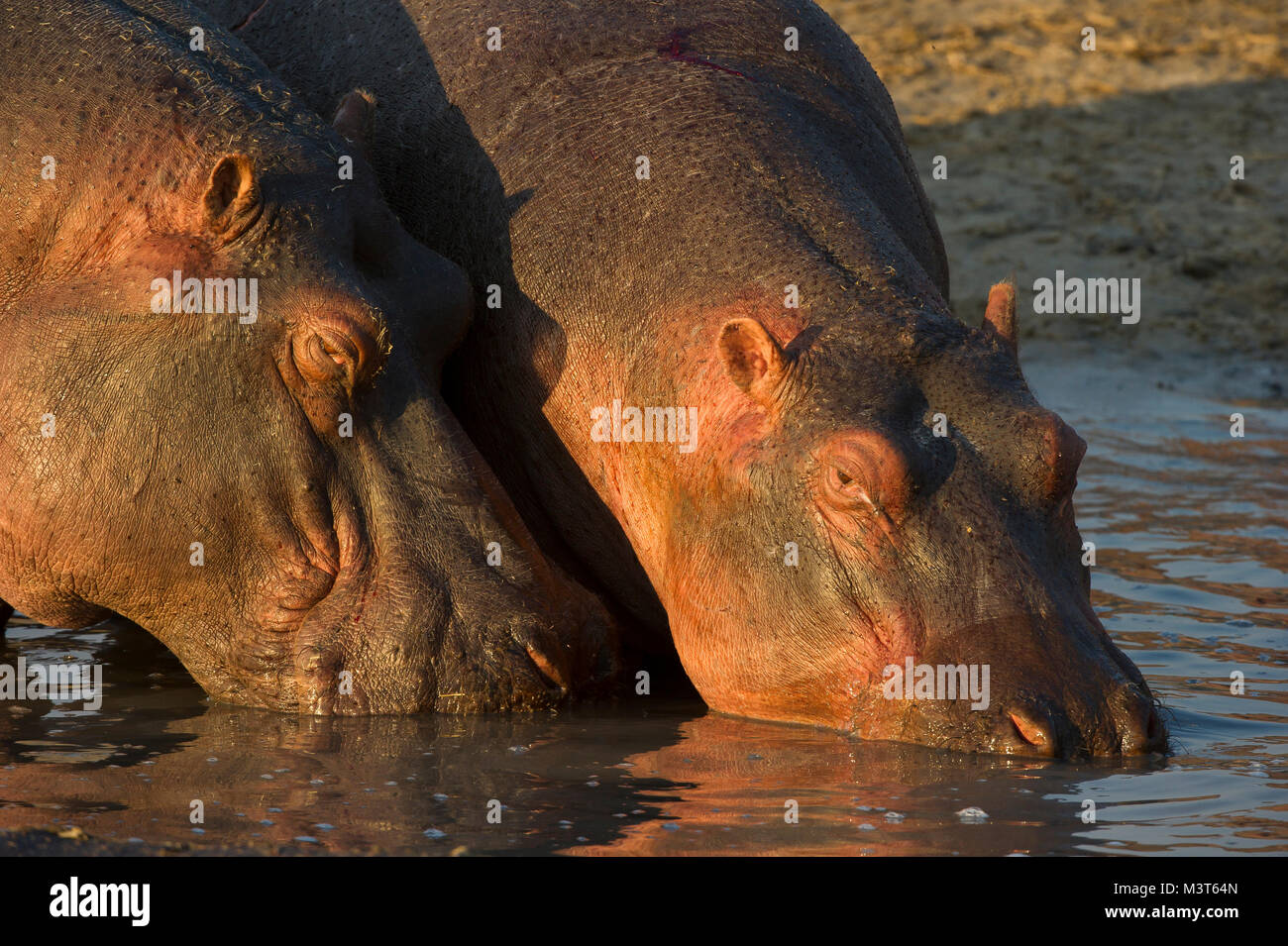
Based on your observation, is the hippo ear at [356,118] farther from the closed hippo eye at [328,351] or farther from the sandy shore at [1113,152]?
the sandy shore at [1113,152]

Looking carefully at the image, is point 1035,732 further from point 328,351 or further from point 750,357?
point 328,351

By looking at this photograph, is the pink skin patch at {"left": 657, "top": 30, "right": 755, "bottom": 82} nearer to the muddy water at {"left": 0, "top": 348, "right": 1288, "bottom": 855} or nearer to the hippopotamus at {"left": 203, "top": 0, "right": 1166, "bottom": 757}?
the hippopotamus at {"left": 203, "top": 0, "right": 1166, "bottom": 757}

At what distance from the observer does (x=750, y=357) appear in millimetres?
5441

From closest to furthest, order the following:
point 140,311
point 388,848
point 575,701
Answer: point 388,848, point 140,311, point 575,701

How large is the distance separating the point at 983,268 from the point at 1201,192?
6.52 ft

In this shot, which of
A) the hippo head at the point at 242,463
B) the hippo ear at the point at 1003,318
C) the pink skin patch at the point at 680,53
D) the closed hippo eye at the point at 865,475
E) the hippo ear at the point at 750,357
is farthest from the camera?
the pink skin patch at the point at 680,53

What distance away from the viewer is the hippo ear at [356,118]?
6.15 meters

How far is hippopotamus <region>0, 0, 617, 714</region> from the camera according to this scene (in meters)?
5.51

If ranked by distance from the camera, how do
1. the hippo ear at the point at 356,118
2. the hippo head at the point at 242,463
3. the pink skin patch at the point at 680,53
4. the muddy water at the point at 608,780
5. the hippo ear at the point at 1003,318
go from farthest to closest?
1. the pink skin patch at the point at 680,53
2. the hippo ear at the point at 356,118
3. the hippo ear at the point at 1003,318
4. the hippo head at the point at 242,463
5. the muddy water at the point at 608,780

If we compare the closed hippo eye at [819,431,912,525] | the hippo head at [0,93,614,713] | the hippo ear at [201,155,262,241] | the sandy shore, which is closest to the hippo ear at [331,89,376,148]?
the hippo head at [0,93,614,713]

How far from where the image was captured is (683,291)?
19.0ft

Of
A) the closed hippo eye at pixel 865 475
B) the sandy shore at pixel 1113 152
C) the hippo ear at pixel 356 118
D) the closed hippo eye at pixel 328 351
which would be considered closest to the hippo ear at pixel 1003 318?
the closed hippo eye at pixel 865 475
